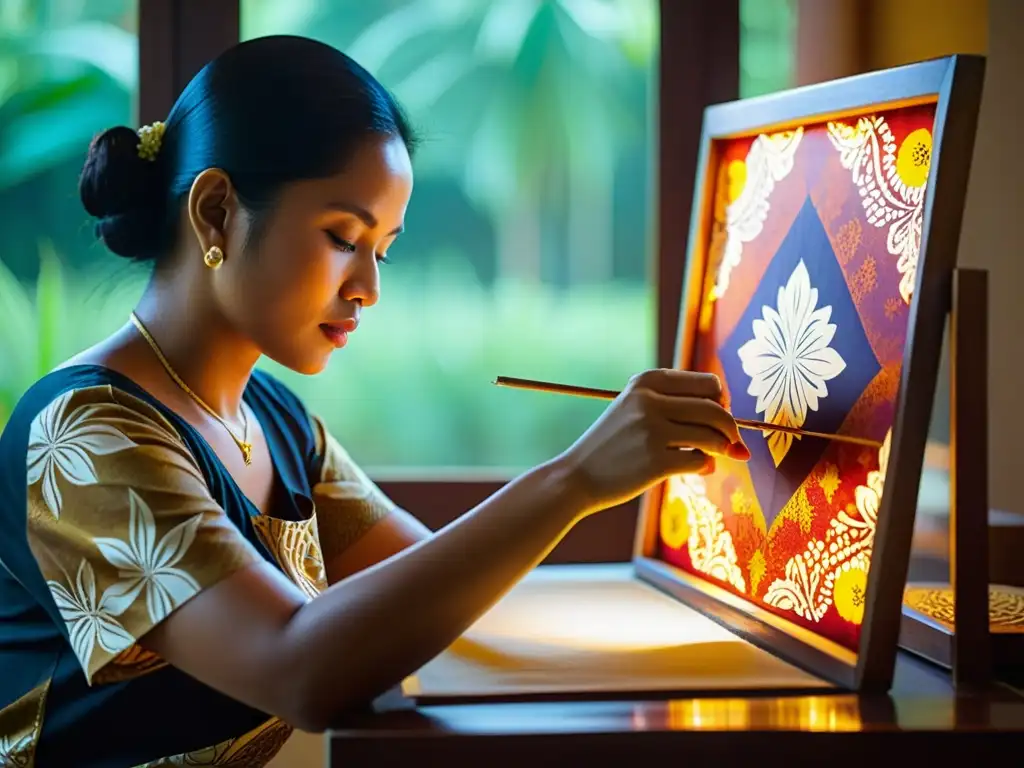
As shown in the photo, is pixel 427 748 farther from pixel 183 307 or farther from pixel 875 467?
pixel 183 307

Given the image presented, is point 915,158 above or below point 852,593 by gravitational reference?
above

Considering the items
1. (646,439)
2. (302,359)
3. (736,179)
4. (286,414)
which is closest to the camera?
(646,439)

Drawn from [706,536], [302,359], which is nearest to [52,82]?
[302,359]

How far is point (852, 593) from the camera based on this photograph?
93cm

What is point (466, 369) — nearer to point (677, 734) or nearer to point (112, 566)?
point (112, 566)

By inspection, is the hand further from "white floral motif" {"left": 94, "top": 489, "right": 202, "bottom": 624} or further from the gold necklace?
the gold necklace

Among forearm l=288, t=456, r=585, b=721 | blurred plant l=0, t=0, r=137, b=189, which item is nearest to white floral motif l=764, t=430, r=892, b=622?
forearm l=288, t=456, r=585, b=721

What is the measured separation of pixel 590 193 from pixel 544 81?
6.8 inches

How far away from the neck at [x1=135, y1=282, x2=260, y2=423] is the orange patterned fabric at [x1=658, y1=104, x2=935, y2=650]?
1.59 feet

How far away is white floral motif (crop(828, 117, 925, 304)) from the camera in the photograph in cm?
92

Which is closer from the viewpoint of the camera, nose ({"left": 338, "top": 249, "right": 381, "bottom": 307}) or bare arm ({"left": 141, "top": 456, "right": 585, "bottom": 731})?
bare arm ({"left": 141, "top": 456, "right": 585, "bottom": 731})

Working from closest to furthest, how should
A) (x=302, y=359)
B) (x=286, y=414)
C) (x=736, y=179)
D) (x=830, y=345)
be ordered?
(x=830, y=345), (x=302, y=359), (x=736, y=179), (x=286, y=414)

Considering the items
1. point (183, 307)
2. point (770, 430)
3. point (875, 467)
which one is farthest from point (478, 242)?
point (875, 467)

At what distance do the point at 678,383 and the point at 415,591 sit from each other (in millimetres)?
261
